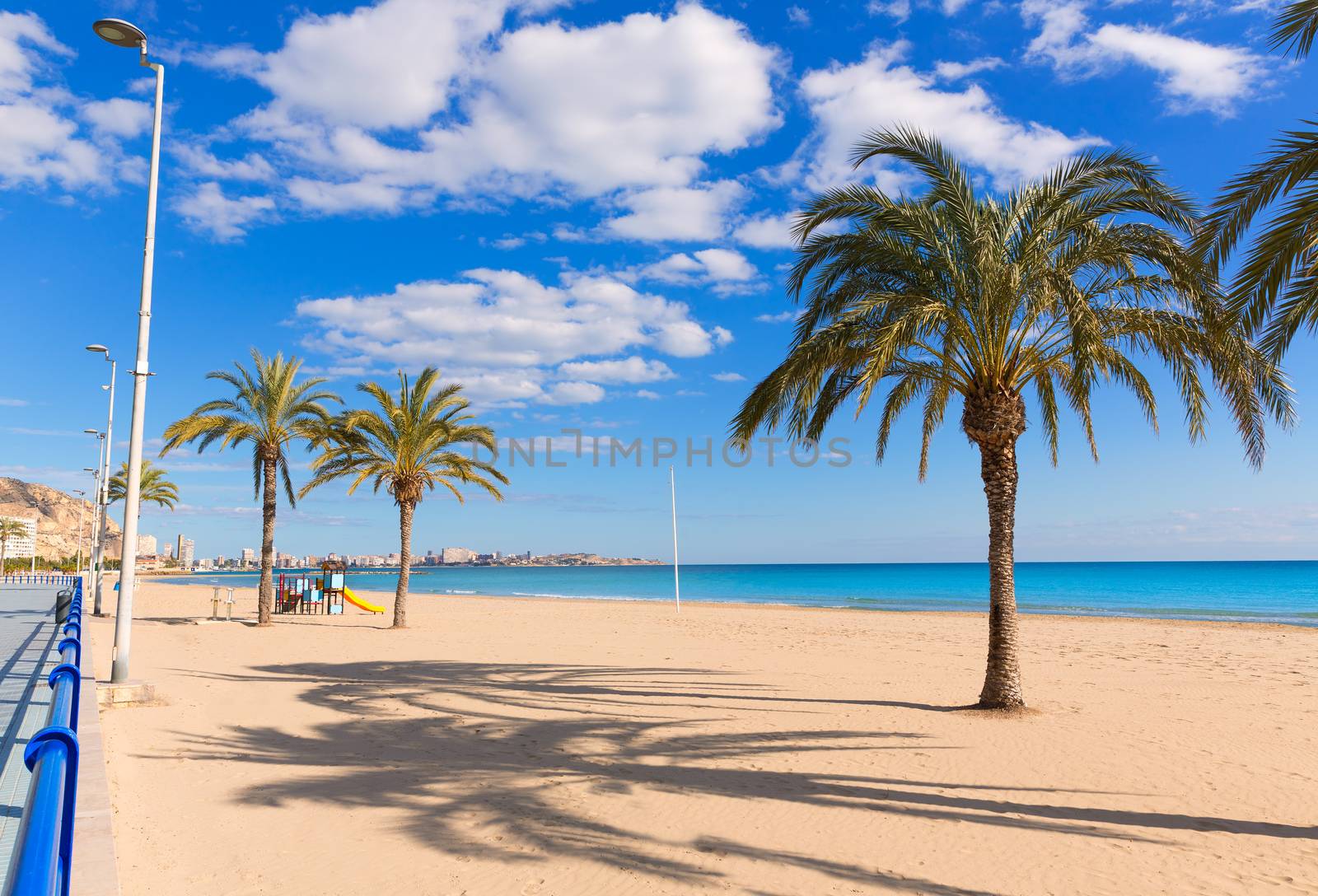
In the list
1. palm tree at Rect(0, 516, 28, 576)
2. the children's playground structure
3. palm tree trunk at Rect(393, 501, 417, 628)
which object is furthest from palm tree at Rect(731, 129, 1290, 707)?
palm tree at Rect(0, 516, 28, 576)

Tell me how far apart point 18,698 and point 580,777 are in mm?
6833

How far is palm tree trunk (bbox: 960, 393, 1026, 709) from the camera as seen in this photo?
10461mm

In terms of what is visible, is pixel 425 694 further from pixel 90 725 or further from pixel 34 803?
pixel 34 803

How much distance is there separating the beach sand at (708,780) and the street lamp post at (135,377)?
1.18 m

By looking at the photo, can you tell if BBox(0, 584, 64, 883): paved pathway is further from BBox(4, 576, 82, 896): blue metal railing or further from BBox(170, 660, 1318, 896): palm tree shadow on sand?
BBox(170, 660, 1318, 896): palm tree shadow on sand

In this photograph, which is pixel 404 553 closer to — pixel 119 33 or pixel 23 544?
pixel 119 33

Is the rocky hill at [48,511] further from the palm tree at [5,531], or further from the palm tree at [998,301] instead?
the palm tree at [998,301]

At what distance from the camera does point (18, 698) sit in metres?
9.05

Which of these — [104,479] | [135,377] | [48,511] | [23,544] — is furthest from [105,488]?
[48,511]

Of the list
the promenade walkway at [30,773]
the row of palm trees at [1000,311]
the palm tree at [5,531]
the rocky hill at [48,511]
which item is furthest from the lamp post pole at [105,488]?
the rocky hill at [48,511]

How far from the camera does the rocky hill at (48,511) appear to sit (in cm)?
14325

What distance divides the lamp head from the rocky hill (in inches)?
6173

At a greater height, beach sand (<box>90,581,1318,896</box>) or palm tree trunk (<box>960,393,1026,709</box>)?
palm tree trunk (<box>960,393,1026,709</box>)

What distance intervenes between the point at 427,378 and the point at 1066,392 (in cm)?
1832
